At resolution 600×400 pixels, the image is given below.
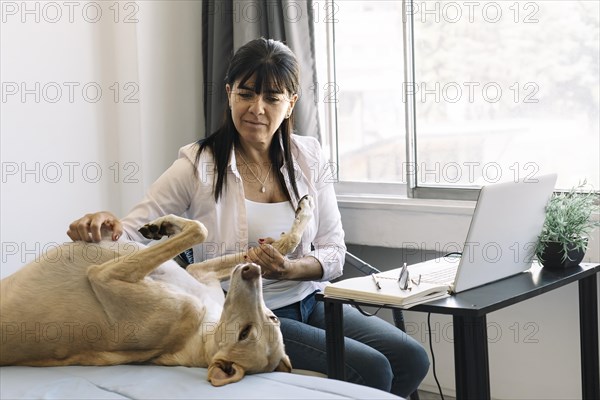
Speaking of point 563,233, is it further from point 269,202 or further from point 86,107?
point 86,107

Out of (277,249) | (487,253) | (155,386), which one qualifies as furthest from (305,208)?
(155,386)

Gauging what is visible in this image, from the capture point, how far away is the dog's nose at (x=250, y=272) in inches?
65.2

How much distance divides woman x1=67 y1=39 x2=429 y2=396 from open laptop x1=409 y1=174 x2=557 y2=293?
0.95 ft

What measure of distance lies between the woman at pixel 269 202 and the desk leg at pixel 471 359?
41 cm

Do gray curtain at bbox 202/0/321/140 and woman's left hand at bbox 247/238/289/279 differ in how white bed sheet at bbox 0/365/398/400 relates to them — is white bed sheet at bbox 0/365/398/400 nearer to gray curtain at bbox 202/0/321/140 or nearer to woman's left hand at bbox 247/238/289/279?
woman's left hand at bbox 247/238/289/279

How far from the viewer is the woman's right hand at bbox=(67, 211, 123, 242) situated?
1.85 m

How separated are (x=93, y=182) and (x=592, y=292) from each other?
187 cm

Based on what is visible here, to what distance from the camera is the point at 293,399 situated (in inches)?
56.0

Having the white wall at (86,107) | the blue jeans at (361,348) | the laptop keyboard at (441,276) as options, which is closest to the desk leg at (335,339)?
the blue jeans at (361,348)

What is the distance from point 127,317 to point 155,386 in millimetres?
235

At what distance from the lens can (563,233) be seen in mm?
2100

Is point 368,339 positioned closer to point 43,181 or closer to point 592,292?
point 592,292

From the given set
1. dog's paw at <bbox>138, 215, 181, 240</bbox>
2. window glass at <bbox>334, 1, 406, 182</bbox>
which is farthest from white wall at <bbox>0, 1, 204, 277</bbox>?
dog's paw at <bbox>138, 215, 181, 240</bbox>

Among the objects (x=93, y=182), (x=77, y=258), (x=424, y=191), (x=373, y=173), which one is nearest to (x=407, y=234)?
(x=424, y=191)
